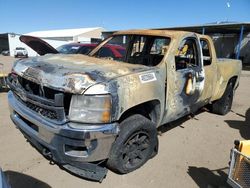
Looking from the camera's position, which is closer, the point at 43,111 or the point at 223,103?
the point at 43,111

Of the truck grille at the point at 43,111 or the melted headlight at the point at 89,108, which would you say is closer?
the melted headlight at the point at 89,108

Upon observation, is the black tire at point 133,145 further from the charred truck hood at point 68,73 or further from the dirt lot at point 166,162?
the charred truck hood at point 68,73

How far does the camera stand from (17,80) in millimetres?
3738

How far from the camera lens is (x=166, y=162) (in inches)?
151

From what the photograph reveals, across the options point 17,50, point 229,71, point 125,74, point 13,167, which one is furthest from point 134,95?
point 17,50

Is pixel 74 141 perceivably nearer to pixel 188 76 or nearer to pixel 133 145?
pixel 133 145

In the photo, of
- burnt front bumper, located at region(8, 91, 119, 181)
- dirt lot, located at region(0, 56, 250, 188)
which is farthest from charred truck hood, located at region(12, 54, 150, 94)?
dirt lot, located at region(0, 56, 250, 188)

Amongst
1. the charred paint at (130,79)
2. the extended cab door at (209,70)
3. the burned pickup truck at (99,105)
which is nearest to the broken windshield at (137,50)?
the charred paint at (130,79)

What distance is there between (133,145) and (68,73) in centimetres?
129

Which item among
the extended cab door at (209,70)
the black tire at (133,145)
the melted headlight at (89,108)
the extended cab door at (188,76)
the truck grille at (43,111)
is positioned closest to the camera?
the melted headlight at (89,108)

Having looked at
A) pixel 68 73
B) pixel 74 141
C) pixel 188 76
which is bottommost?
pixel 74 141

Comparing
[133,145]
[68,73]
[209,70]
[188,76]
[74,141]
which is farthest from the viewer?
[209,70]

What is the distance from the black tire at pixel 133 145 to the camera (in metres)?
3.18

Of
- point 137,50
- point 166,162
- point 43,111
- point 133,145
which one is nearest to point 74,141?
point 43,111
